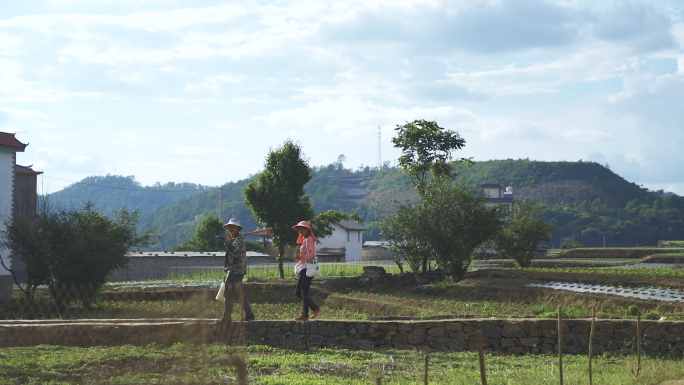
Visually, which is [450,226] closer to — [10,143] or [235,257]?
[235,257]

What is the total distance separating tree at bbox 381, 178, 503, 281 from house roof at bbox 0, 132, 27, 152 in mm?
16032

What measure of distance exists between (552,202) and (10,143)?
95462mm

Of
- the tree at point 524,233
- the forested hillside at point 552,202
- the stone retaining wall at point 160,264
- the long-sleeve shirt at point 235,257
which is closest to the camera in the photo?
the long-sleeve shirt at point 235,257

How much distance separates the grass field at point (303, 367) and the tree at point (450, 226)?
15.0 meters

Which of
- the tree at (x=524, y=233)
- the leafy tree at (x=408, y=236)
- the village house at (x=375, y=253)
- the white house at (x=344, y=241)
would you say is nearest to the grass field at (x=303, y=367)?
the leafy tree at (x=408, y=236)

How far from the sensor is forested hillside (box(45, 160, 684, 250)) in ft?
301

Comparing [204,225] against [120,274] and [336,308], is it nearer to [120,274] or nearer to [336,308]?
[120,274]

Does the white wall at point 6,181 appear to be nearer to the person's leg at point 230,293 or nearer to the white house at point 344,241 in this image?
the person's leg at point 230,293

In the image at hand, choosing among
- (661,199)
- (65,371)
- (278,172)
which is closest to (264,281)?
(278,172)

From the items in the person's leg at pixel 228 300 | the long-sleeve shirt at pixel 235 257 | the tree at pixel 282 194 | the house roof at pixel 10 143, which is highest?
the house roof at pixel 10 143

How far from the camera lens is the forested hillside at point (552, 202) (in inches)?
3607

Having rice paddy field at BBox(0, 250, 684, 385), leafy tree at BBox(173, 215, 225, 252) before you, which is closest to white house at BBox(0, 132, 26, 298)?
rice paddy field at BBox(0, 250, 684, 385)

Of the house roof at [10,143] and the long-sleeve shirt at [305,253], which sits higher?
the house roof at [10,143]

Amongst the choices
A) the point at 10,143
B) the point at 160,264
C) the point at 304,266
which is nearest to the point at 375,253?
the point at 160,264
